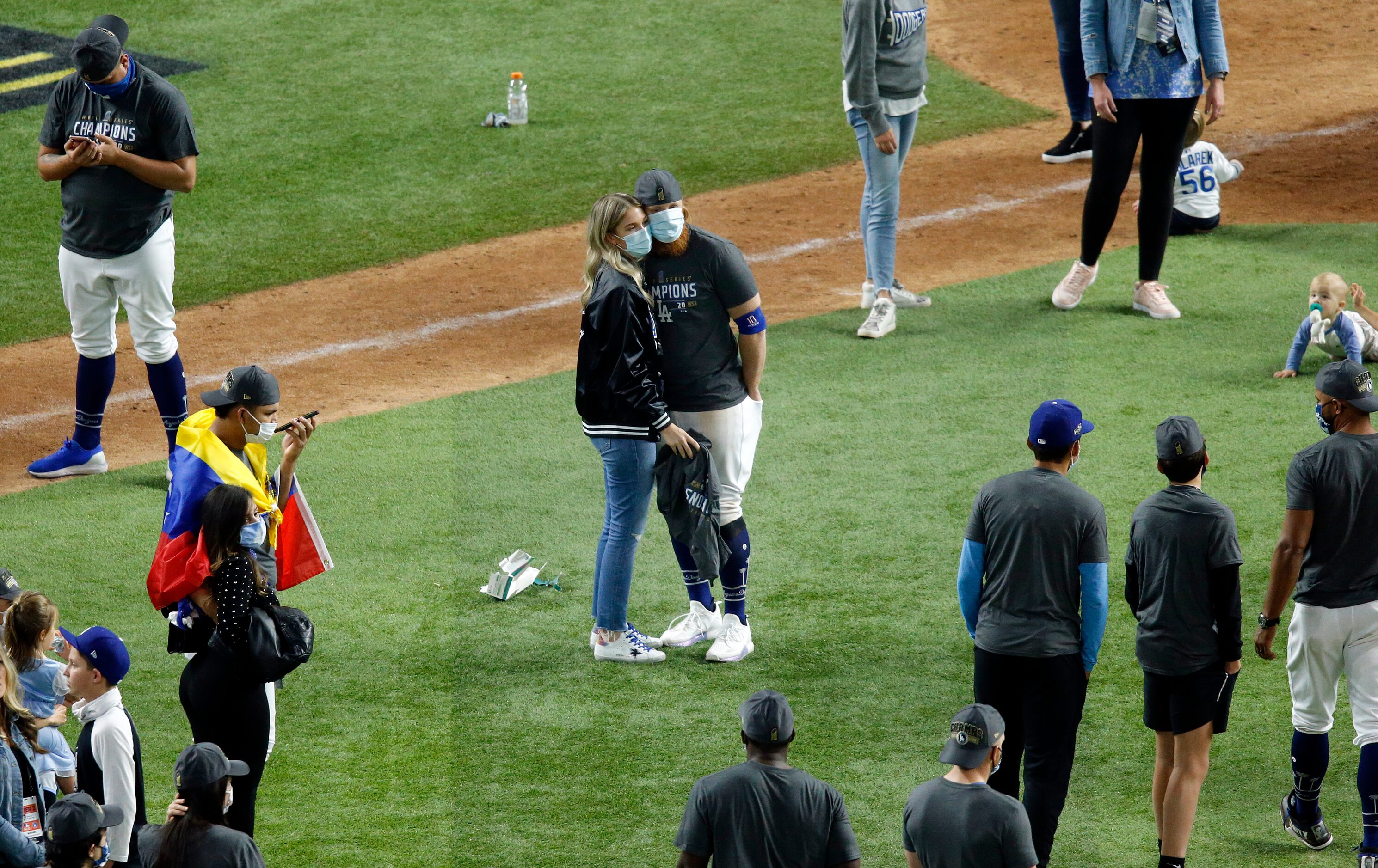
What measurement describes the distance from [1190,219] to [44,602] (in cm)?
785

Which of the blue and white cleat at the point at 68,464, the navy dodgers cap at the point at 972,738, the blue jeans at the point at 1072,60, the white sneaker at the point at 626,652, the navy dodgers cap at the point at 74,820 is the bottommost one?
the blue and white cleat at the point at 68,464

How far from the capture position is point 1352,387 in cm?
458

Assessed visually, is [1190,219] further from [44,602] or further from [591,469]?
[44,602]

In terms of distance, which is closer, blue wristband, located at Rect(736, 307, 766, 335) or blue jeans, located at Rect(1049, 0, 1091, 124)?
blue wristband, located at Rect(736, 307, 766, 335)

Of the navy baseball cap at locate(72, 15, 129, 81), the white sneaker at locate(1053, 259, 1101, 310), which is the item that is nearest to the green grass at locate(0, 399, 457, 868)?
the navy baseball cap at locate(72, 15, 129, 81)

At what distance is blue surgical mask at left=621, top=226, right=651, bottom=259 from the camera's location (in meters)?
5.52

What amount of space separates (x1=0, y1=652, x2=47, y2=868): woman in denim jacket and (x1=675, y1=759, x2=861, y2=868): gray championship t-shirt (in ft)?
5.43

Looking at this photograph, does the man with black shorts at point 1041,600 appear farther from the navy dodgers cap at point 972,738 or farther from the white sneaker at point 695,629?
the white sneaker at point 695,629

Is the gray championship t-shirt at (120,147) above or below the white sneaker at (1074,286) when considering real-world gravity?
above

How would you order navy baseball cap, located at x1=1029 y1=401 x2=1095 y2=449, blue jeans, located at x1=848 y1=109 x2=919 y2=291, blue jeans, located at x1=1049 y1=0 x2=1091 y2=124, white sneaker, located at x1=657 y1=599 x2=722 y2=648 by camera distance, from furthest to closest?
blue jeans, located at x1=1049 y1=0 x2=1091 y2=124
blue jeans, located at x1=848 y1=109 x2=919 y2=291
white sneaker, located at x1=657 y1=599 x2=722 y2=648
navy baseball cap, located at x1=1029 y1=401 x2=1095 y2=449

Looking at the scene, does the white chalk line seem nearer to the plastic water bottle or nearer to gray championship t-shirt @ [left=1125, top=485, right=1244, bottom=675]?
the plastic water bottle

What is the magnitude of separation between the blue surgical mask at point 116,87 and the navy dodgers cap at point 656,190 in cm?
270

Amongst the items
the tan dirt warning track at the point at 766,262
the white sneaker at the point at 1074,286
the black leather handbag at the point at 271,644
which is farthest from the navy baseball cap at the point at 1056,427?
the white sneaker at the point at 1074,286

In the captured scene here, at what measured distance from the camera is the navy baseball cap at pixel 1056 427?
4402 millimetres
